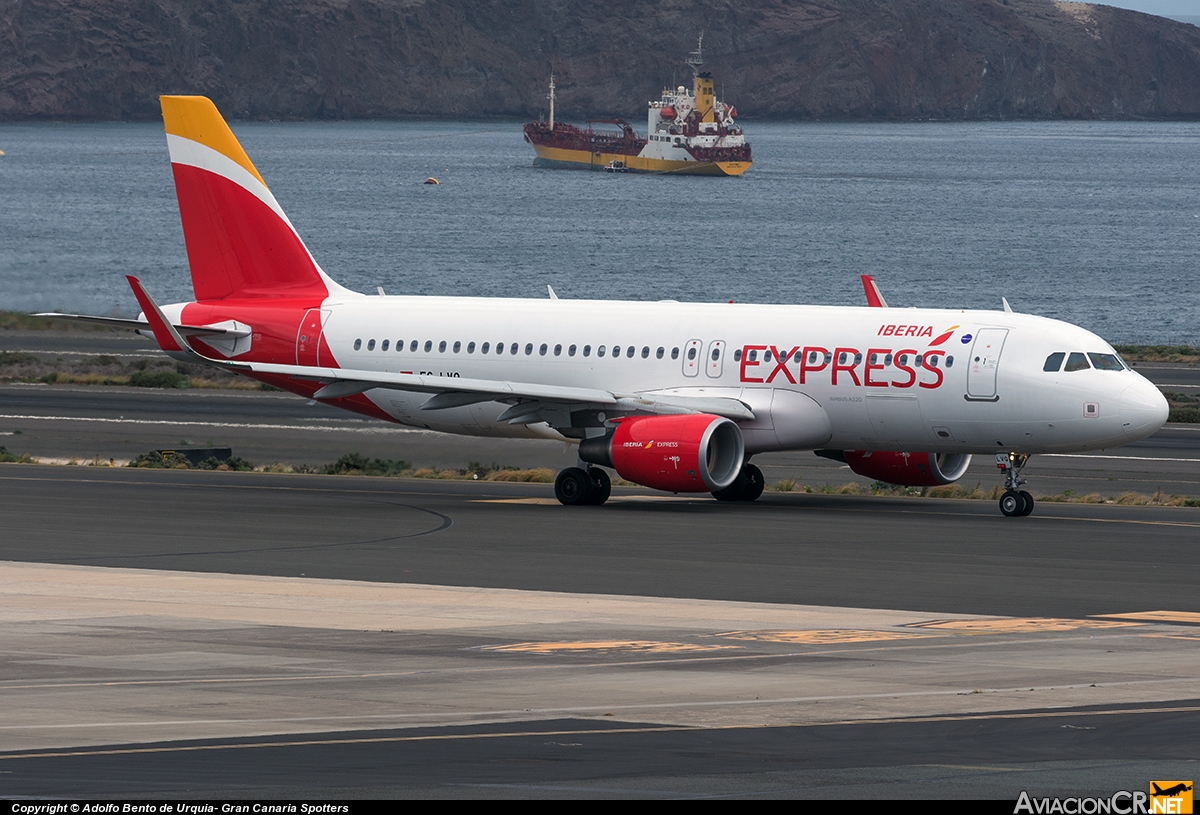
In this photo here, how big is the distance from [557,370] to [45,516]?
1064 centimetres

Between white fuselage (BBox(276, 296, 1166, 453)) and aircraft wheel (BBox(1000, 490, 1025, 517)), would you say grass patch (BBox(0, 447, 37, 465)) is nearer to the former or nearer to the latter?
white fuselage (BBox(276, 296, 1166, 453))

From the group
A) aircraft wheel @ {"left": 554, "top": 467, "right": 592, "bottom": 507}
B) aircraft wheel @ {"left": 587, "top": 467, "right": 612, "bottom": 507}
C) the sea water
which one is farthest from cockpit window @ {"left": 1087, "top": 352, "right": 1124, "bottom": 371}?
the sea water

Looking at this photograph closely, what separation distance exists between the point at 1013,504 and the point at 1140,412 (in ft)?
9.54

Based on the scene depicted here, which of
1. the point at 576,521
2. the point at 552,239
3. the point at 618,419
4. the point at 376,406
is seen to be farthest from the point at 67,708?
the point at 552,239

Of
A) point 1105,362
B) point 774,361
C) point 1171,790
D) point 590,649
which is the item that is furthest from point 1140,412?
point 1171,790

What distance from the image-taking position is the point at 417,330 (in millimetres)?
39906

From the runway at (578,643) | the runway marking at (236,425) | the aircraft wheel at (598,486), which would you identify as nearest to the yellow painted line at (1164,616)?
the runway at (578,643)

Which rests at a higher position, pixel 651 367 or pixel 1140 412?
pixel 651 367

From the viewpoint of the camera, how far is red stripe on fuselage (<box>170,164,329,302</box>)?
41438 mm

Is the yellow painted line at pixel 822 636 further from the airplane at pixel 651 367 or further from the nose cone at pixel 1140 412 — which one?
the nose cone at pixel 1140 412

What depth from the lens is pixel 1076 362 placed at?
112 ft

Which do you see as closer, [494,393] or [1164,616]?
[1164,616]

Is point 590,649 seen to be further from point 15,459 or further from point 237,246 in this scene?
point 15,459

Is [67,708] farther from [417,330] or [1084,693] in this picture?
[417,330]
